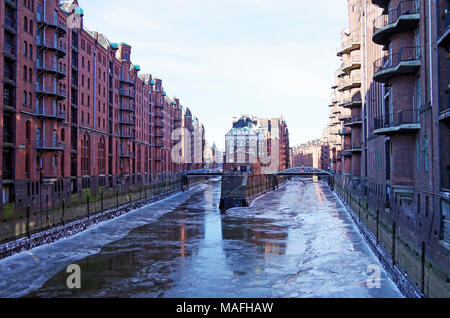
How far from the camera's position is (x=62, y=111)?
4406 centimetres

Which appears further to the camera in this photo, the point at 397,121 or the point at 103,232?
the point at 103,232

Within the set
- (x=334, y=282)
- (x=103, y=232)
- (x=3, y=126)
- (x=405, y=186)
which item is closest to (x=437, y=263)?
(x=334, y=282)

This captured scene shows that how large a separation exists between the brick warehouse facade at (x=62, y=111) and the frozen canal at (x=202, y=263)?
5581 millimetres

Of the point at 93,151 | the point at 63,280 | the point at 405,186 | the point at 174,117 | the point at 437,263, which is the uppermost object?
the point at 174,117

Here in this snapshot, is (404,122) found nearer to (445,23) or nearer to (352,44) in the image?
(445,23)

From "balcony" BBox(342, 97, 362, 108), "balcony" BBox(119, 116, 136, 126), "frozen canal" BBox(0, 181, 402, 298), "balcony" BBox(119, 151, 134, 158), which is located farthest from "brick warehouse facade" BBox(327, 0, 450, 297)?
"balcony" BBox(119, 116, 136, 126)

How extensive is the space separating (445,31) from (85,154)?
4532cm

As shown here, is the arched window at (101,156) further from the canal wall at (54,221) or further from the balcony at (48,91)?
the balcony at (48,91)

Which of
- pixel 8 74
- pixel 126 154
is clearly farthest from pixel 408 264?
pixel 126 154

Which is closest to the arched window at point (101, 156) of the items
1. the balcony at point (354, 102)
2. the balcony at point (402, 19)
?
the balcony at point (354, 102)

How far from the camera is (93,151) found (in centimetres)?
5572

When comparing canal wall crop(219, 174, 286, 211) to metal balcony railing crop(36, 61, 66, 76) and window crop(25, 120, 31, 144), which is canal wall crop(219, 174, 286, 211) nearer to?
window crop(25, 120, 31, 144)

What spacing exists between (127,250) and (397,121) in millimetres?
18446

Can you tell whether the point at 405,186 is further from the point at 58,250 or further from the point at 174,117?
the point at 174,117
